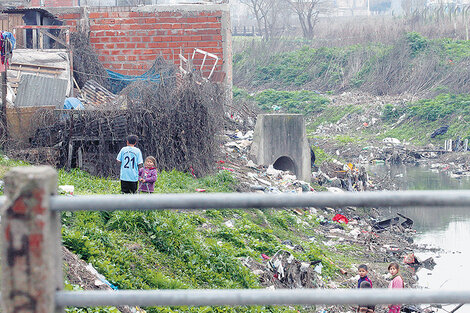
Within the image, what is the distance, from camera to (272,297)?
1736mm

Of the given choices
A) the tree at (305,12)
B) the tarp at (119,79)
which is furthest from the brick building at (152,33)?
the tree at (305,12)

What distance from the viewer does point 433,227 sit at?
42.2 feet

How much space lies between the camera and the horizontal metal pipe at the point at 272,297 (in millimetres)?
1728

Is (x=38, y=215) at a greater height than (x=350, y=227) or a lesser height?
greater

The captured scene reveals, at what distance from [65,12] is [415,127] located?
15.3 meters

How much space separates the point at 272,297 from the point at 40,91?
40.6 ft

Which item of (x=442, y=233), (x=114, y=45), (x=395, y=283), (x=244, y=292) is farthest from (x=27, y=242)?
(x=114, y=45)

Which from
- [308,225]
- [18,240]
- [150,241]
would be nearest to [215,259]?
[150,241]

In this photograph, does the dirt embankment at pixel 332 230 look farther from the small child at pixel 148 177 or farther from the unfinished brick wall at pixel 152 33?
the unfinished brick wall at pixel 152 33

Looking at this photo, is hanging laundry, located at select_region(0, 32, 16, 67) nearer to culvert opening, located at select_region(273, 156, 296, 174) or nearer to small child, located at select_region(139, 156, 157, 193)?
small child, located at select_region(139, 156, 157, 193)

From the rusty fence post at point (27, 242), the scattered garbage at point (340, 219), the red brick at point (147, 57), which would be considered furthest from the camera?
the red brick at point (147, 57)

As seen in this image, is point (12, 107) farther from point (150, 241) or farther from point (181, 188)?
point (150, 241)

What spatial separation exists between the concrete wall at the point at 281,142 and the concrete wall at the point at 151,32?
9.12 feet

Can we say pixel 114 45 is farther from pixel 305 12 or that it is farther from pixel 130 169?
pixel 305 12
